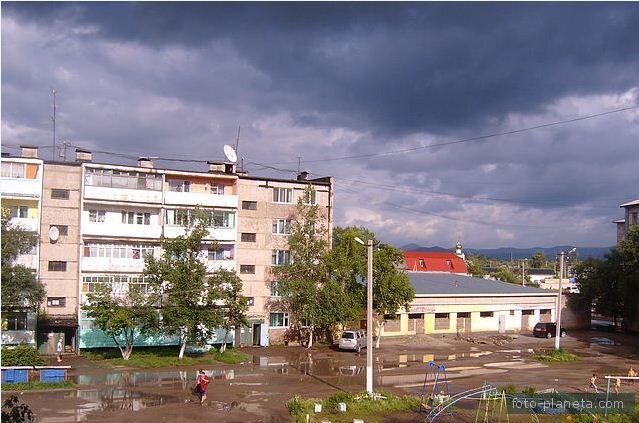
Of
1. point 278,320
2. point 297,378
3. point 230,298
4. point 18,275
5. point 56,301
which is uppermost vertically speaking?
point 18,275

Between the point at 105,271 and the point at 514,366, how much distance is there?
90.2ft

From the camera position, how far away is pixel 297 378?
1334 inches

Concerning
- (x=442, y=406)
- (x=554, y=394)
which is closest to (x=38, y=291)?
(x=442, y=406)

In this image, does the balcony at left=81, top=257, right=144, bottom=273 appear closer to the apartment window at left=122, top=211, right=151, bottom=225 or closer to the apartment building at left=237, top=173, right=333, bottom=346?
the apartment window at left=122, top=211, right=151, bottom=225

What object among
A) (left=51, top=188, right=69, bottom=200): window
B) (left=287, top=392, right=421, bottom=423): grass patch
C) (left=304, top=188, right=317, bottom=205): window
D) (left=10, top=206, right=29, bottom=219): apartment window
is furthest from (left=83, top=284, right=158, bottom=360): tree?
(left=287, top=392, right=421, bottom=423): grass patch

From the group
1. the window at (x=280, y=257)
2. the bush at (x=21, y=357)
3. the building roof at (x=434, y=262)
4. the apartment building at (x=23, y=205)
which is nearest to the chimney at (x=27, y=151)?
the apartment building at (x=23, y=205)

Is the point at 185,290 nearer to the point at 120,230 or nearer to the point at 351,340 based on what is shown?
the point at 120,230

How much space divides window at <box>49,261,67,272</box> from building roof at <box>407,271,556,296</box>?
28.5 metres

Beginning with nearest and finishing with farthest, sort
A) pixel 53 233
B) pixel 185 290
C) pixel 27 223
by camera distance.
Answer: pixel 185 290
pixel 27 223
pixel 53 233

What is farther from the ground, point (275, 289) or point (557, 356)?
point (275, 289)

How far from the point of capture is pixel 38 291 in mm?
36562

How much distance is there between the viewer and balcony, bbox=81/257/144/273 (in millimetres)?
41125

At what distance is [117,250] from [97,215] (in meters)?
2.77

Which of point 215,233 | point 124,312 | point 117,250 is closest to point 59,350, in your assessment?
point 124,312
